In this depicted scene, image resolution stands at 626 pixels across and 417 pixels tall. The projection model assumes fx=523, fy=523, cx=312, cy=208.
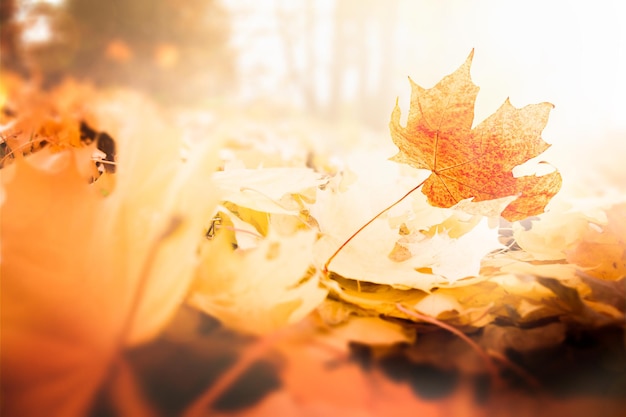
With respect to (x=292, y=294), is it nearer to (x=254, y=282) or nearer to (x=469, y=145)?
(x=254, y=282)

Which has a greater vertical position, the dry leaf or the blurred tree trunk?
the blurred tree trunk

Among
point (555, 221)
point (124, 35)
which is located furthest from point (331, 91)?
point (555, 221)

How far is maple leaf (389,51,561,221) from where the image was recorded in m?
0.26

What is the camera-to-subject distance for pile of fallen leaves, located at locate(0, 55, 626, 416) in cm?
19

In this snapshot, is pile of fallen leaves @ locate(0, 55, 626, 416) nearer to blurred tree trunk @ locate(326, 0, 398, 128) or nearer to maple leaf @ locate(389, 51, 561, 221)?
maple leaf @ locate(389, 51, 561, 221)

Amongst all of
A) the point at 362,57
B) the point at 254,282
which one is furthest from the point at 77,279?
the point at 362,57

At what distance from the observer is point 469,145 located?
269mm

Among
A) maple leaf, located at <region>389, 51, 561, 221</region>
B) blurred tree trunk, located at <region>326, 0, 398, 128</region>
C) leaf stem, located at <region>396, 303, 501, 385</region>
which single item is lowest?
leaf stem, located at <region>396, 303, 501, 385</region>

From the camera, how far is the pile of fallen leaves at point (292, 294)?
0.63 ft

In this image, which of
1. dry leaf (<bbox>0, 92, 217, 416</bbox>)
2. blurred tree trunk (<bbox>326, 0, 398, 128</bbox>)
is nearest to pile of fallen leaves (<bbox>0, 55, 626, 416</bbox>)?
dry leaf (<bbox>0, 92, 217, 416</bbox>)

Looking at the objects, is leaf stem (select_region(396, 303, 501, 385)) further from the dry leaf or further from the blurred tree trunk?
the blurred tree trunk

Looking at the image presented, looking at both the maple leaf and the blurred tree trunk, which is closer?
the maple leaf

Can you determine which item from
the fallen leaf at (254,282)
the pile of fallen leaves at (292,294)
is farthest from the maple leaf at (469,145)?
the fallen leaf at (254,282)

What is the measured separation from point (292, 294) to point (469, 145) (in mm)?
125
